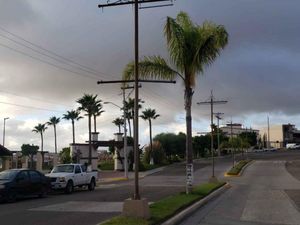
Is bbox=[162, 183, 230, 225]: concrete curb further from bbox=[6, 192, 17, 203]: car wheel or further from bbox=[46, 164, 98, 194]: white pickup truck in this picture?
bbox=[46, 164, 98, 194]: white pickup truck

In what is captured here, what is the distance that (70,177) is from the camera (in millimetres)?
30547

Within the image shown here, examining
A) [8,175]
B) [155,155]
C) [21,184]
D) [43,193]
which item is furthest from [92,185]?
[155,155]

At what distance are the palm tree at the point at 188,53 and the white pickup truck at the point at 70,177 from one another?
29.9ft

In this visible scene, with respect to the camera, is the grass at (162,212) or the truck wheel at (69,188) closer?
the grass at (162,212)

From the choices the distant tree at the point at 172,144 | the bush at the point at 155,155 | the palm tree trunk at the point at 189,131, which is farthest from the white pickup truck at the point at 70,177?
the distant tree at the point at 172,144

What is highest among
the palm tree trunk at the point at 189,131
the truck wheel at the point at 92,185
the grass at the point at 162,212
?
the palm tree trunk at the point at 189,131

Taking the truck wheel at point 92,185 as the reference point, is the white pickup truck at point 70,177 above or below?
above

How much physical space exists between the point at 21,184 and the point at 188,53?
993cm

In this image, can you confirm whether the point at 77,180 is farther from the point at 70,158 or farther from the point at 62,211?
the point at 70,158

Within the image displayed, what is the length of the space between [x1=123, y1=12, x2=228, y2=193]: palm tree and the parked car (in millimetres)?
7386

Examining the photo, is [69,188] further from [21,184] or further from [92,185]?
[21,184]

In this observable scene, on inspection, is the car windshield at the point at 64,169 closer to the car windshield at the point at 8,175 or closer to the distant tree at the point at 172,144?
the car windshield at the point at 8,175

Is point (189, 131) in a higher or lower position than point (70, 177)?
higher

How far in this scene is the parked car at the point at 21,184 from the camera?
76.4 ft
